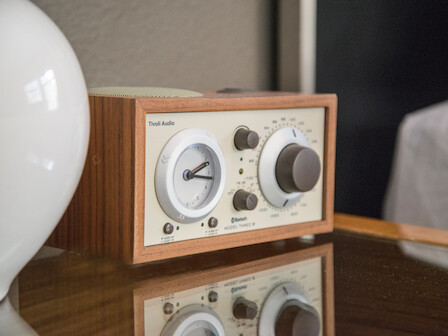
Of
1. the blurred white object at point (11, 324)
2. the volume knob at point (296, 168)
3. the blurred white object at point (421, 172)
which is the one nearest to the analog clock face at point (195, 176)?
the volume knob at point (296, 168)

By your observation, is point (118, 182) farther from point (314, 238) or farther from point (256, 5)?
point (256, 5)

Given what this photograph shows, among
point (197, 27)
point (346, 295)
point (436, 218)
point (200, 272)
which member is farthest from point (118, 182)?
point (436, 218)

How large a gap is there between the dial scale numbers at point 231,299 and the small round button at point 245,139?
156 millimetres

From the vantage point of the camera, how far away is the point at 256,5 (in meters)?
1.27

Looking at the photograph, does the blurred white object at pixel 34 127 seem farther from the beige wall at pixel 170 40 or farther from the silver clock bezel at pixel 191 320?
the beige wall at pixel 170 40

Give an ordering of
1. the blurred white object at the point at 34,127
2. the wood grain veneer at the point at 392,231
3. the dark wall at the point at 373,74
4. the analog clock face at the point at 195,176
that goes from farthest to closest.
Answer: the dark wall at the point at 373,74 → the wood grain veneer at the point at 392,231 → the analog clock face at the point at 195,176 → the blurred white object at the point at 34,127

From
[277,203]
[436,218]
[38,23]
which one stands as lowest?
[436,218]

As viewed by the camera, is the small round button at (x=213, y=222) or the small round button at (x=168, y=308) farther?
the small round button at (x=213, y=222)

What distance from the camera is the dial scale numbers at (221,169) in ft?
2.36

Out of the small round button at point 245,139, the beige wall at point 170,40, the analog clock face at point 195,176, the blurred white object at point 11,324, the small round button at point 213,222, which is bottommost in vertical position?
the blurred white object at point 11,324

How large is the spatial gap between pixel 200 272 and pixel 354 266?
0.19 metres

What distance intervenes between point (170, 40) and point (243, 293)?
596mm

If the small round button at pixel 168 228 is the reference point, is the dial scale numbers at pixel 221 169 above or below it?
above

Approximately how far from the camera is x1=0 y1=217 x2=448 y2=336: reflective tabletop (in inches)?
22.3
